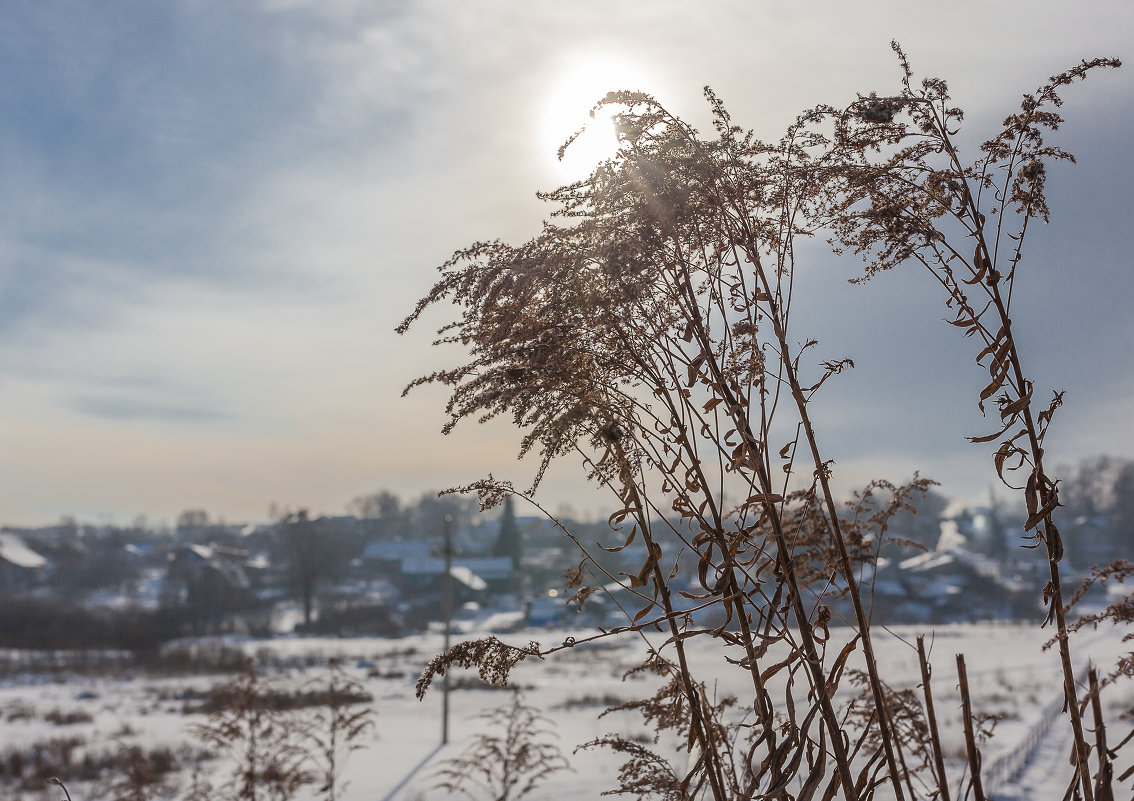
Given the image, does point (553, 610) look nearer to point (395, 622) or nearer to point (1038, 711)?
point (395, 622)

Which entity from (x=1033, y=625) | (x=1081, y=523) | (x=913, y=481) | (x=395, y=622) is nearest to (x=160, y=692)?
(x=395, y=622)

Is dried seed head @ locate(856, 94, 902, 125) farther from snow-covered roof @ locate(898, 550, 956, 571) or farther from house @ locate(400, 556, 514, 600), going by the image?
snow-covered roof @ locate(898, 550, 956, 571)

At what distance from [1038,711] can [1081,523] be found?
55.5m

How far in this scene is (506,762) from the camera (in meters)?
5.85

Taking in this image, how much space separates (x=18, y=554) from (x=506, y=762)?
6351cm

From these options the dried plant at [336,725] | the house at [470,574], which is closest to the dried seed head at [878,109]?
the dried plant at [336,725]

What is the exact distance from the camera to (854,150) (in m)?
1.63

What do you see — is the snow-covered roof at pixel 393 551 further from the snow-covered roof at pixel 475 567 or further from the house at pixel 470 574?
the house at pixel 470 574

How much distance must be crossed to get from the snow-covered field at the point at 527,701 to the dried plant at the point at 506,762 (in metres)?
0.40

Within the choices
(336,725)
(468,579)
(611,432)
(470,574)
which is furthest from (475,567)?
(611,432)

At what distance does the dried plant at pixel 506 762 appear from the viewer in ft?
18.7

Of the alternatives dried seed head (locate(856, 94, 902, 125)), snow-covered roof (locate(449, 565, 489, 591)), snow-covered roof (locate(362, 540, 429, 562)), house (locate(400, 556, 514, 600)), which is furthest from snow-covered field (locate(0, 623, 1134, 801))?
snow-covered roof (locate(362, 540, 429, 562))

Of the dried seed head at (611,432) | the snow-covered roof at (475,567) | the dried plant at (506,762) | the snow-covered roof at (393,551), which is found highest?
the snow-covered roof at (393,551)

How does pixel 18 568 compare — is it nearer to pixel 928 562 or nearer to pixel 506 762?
pixel 506 762
